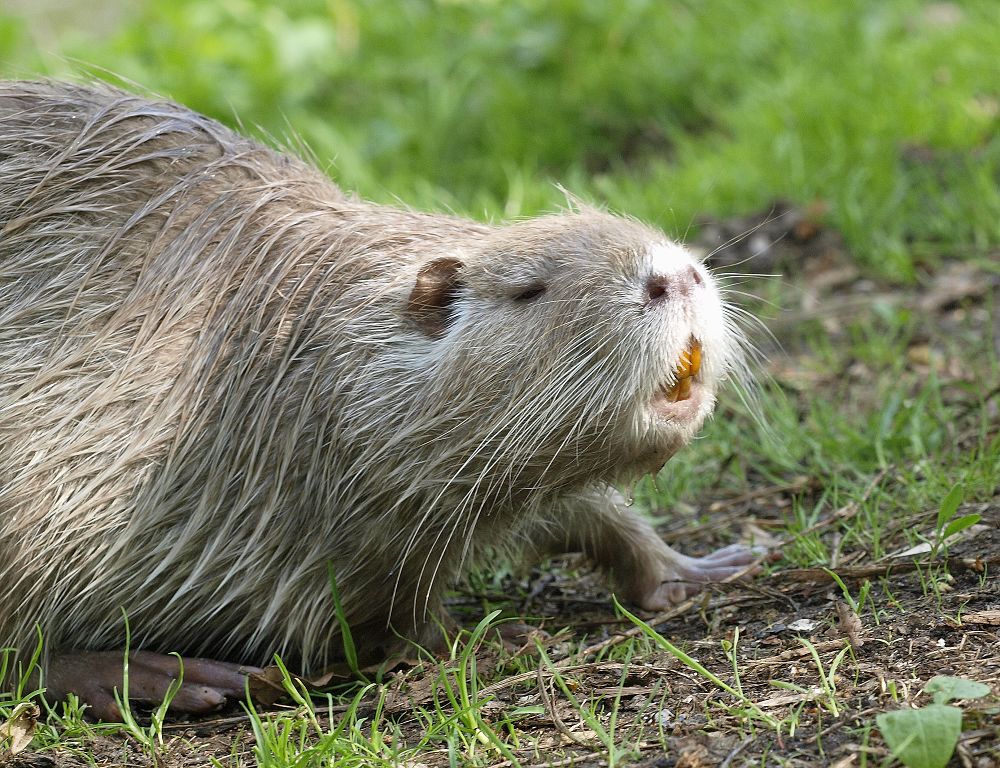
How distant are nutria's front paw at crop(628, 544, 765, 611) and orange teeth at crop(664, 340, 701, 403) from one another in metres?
0.75

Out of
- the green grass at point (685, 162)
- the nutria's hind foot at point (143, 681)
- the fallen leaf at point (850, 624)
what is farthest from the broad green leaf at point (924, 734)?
the nutria's hind foot at point (143, 681)

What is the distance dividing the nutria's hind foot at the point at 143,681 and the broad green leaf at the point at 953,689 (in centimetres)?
159

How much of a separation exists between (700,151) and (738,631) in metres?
3.99

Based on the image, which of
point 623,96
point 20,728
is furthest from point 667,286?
point 623,96

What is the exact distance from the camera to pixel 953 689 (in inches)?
99.0

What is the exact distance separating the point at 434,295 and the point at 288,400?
45 centimetres

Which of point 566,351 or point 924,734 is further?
point 566,351

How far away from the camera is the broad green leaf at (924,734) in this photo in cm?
235

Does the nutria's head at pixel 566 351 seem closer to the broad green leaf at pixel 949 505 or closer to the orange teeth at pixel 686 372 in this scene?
the orange teeth at pixel 686 372

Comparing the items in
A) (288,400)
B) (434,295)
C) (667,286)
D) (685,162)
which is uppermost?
(667,286)

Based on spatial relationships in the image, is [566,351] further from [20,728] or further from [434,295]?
[20,728]

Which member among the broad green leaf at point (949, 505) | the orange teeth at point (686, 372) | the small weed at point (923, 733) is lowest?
the small weed at point (923, 733)

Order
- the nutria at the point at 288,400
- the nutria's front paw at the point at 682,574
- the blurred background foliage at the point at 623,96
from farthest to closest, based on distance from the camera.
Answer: the blurred background foliage at the point at 623,96 → the nutria's front paw at the point at 682,574 → the nutria at the point at 288,400

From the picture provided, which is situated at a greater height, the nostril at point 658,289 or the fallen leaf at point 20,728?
the nostril at point 658,289
